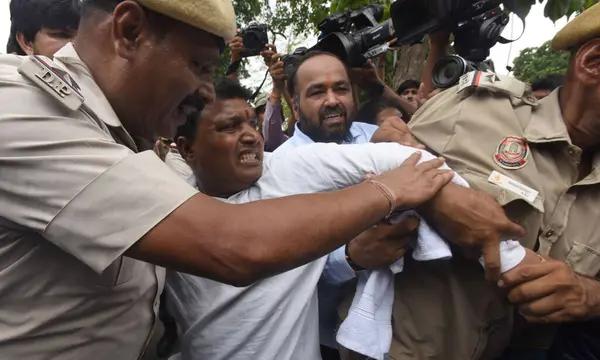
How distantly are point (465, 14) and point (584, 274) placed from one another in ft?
4.38

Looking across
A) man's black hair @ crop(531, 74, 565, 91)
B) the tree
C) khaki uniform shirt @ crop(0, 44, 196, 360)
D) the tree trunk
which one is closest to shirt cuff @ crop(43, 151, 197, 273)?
khaki uniform shirt @ crop(0, 44, 196, 360)

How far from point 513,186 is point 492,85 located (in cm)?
36

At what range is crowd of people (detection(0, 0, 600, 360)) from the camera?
0.98 metres

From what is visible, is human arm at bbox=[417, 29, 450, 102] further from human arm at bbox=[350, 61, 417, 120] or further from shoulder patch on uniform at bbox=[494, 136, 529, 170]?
shoulder patch on uniform at bbox=[494, 136, 529, 170]

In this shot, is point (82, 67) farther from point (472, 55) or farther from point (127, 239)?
point (472, 55)

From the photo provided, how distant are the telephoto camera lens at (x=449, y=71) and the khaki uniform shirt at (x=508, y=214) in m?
0.40

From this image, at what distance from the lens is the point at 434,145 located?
162cm

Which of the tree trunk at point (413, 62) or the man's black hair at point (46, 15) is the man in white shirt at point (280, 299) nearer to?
the man's black hair at point (46, 15)

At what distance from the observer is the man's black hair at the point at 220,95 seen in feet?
6.17

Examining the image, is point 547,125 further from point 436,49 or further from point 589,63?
point 436,49

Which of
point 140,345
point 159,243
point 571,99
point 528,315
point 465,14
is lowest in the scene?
point 140,345

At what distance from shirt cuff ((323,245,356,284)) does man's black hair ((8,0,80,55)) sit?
6.38 feet

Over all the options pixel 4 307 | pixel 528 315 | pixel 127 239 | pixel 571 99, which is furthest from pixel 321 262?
pixel 571 99

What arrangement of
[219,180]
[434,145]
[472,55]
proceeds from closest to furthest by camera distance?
1. [434,145]
2. [219,180]
3. [472,55]
